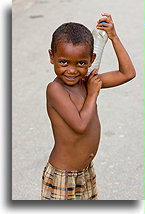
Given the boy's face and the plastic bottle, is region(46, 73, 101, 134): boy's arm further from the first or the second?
the plastic bottle

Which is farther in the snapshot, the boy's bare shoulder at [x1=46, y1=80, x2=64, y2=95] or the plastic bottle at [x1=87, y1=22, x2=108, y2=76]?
the plastic bottle at [x1=87, y1=22, x2=108, y2=76]

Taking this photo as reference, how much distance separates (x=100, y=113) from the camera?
4516mm

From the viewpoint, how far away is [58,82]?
2.14 m

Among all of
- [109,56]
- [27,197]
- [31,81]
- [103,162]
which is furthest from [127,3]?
[27,197]

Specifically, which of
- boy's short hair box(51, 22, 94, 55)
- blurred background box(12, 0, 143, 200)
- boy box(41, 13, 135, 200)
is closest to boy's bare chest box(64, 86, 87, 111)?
boy box(41, 13, 135, 200)

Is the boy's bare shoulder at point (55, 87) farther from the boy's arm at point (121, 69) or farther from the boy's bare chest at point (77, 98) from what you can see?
the boy's arm at point (121, 69)

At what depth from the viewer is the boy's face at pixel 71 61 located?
6.57 feet

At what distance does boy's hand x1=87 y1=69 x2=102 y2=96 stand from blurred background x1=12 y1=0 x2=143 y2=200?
4.16ft

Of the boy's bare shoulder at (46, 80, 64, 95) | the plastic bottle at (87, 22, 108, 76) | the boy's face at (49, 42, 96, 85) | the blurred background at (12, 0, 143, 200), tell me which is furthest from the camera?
the blurred background at (12, 0, 143, 200)

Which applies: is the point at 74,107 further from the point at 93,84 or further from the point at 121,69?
the point at 121,69

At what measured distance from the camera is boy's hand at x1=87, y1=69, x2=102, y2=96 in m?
2.21

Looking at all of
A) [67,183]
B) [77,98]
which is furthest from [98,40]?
[67,183]

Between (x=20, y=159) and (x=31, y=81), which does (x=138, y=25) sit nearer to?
(x=31, y=81)

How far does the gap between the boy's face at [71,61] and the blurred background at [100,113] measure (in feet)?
4.70
